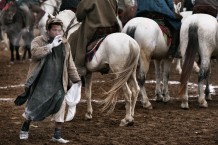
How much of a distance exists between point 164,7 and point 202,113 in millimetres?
2189

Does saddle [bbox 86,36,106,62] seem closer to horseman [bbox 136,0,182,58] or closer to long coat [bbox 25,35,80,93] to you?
long coat [bbox 25,35,80,93]

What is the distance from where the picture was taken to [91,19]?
8844 mm

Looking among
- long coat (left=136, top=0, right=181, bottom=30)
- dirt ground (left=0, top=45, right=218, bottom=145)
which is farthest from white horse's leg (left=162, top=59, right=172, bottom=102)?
long coat (left=136, top=0, right=181, bottom=30)

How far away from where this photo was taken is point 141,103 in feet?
34.8

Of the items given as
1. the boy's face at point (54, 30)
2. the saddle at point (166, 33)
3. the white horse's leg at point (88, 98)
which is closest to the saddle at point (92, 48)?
the white horse's leg at point (88, 98)

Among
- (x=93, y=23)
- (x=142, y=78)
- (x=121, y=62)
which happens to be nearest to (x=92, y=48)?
(x=93, y=23)

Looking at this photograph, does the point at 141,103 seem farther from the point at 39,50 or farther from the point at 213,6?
the point at 39,50

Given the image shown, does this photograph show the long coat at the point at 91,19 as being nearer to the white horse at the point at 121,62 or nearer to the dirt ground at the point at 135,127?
the white horse at the point at 121,62

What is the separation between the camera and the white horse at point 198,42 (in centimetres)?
972

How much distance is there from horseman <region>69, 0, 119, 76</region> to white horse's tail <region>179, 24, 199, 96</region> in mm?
1542

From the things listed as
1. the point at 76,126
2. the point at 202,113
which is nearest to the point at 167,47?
the point at 202,113

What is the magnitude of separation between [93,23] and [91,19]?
A: 7 centimetres

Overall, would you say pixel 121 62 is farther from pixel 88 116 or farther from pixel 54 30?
pixel 54 30

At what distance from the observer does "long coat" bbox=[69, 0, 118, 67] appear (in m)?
8.77
